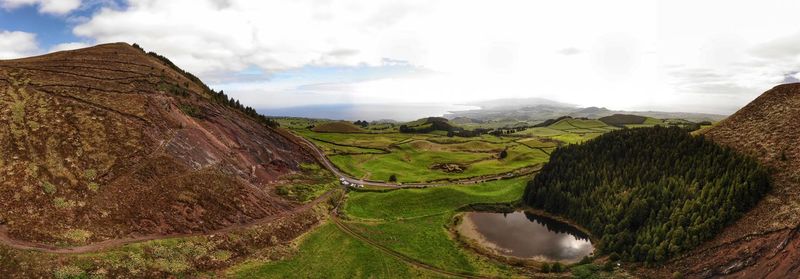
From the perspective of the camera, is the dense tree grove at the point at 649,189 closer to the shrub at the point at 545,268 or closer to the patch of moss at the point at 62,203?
the shrub at the point at 545,268

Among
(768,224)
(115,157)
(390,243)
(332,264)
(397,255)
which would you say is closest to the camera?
(768,224)

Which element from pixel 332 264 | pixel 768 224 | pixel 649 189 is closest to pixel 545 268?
pixel 649 189

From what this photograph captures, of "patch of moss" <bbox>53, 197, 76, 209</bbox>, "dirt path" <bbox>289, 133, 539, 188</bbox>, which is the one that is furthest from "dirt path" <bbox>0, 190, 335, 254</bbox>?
"dirt path" <bbox>289, 133, 539, 188</bbox>

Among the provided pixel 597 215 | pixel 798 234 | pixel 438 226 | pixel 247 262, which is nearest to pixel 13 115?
pixel 247 262

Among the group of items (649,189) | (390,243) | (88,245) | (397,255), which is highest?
(649,189)

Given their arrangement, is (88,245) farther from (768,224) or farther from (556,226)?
(768,224)

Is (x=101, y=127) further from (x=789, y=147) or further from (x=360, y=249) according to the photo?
(x=789, y=147)
